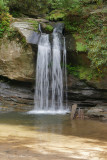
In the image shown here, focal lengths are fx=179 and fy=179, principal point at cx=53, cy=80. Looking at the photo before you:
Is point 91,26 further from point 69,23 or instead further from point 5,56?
point 5,56

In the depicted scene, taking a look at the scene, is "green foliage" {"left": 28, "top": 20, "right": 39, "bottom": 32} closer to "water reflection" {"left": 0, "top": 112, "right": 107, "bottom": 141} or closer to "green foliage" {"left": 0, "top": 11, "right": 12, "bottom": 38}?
"green foliage" {"left": 0, "top": 11, "right": 12, "bottom": 38}

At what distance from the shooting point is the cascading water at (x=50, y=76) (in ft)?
35.6

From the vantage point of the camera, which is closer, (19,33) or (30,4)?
(19,33)

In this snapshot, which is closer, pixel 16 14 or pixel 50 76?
pixel 50 76

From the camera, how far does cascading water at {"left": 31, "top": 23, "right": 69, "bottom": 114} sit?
427 inches

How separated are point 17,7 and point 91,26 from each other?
7038 millimetres

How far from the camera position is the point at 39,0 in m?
15.7

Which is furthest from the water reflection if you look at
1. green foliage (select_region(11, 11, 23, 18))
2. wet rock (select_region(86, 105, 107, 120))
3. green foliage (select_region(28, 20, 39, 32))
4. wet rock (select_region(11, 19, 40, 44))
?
green foliage (select_region(11, 11, 23, 18))

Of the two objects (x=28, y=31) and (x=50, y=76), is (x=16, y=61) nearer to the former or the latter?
(x=28, y=31)

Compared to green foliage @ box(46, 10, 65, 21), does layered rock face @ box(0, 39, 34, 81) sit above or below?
below

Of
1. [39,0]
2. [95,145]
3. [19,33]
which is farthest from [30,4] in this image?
[95,145]

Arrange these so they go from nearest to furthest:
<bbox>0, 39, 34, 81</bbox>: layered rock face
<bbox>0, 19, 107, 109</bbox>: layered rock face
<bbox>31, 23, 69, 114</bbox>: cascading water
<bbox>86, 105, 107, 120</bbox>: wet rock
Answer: <bbox>86, 105, 107, 120</bbox>: wet rock, <bbox>0, 19, 107, 109</bbox>: layered rock face, <bbox>0, 39, 34, 81</bbox>: layered rock face, <bbox>31, 23, 69, 114</bbox>: cascading water

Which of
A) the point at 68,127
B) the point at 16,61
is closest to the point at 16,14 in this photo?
the point at 16,61

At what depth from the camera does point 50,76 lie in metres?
11.1
